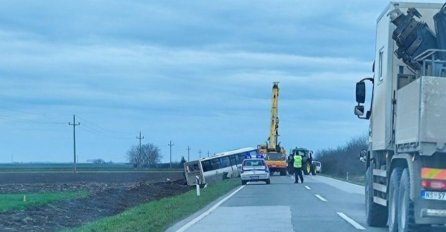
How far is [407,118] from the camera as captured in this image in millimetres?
14234

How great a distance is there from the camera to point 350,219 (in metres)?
21.2

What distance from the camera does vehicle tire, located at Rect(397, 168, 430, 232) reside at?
44.9 ft

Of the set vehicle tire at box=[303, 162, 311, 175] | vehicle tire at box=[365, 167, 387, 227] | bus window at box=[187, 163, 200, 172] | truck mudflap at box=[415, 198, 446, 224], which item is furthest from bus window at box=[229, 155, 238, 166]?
truck mudflap at box=[415, 198, 446, 224]

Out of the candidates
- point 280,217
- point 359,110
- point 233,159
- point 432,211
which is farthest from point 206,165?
point 432,211

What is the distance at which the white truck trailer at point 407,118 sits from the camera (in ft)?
42.5

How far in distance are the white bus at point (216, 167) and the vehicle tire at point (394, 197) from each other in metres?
42.6

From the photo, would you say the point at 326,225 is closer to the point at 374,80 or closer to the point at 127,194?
the point at 374,80

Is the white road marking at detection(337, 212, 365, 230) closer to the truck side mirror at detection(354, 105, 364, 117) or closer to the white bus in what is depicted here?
the truck side mirror at detection(354, 105, 364, 117)

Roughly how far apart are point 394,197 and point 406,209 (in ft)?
4.04

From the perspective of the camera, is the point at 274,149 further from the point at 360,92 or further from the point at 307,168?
the point at 360,92

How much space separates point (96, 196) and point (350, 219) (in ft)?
75.7

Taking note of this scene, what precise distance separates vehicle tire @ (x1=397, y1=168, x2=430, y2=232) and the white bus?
4371 cm

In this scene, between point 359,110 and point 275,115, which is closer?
point 359,110

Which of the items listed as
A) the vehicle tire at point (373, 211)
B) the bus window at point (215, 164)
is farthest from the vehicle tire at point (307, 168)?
the vehicle tire at point (373, 211)
